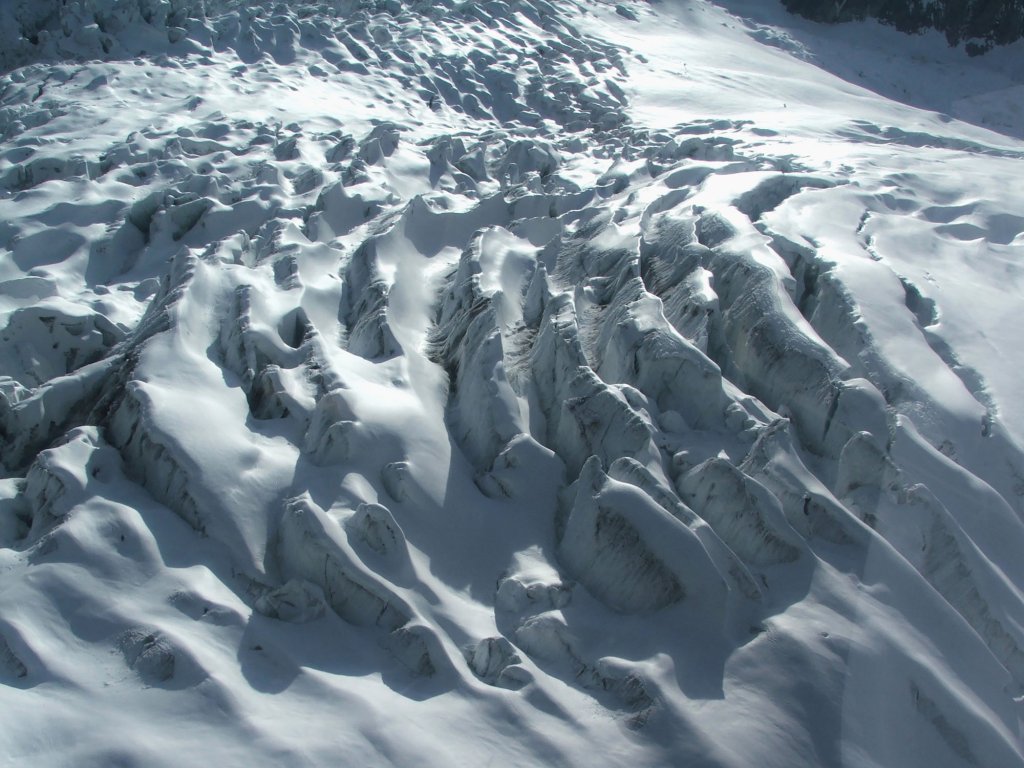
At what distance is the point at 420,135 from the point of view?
1073cm

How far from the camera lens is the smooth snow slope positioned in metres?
3.32

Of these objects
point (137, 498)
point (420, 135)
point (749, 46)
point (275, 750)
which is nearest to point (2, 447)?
point (137, 498)

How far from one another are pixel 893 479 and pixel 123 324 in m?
4.84

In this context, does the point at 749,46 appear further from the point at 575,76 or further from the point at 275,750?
the point at 275,750

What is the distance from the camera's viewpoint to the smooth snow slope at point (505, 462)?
3.32 m

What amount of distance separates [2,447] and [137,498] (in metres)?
1.09

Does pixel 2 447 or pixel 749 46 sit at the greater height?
pixel 749 46

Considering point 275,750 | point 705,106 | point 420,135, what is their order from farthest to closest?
point 705,106, point 420,135, point 275,750

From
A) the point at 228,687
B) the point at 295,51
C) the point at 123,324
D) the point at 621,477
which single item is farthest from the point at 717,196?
the point at 295,51

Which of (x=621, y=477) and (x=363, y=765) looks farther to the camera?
(x=621, y=477)

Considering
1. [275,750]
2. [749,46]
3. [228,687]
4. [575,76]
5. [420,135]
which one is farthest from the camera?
[749,46]

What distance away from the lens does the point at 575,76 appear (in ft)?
45.5

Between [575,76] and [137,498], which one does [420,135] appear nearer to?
[575,76]

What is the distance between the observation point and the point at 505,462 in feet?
14.9
